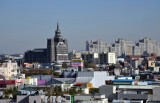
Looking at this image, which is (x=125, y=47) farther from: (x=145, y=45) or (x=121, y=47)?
(x=145, y=45)

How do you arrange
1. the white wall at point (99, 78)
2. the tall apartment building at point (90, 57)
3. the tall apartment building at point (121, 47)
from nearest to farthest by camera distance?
the white wall at point (99, 78)
the tall apartment building at point (90, 57)
the tall apartment building at point (121, 47)

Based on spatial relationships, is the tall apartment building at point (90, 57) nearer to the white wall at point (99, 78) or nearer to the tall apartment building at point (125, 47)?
the tall apartment building at point (125, 47)

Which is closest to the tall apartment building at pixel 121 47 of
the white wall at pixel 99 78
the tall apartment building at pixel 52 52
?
the tall apartment building at pixel 52 52

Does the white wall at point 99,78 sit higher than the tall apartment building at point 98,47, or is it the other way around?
the tall apartment building at point 98,47

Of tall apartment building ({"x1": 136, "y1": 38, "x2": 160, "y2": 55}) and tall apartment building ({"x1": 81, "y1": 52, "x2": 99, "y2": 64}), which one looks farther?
tall apartment building ({"x1": 136, "y1": 38, "x2": 160, "y2": 55})

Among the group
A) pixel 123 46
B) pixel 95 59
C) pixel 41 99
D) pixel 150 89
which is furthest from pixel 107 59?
pixel 41 99

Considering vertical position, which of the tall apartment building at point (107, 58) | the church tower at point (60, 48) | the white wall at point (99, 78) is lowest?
the white wall at point (99, 78)

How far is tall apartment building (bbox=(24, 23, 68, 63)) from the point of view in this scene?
4252 inches

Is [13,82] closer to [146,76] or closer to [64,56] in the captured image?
[146,76]

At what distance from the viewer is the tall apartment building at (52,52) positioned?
4252 inches

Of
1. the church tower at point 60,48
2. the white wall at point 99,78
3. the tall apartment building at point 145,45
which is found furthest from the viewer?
the tall apartment building at point 145,45

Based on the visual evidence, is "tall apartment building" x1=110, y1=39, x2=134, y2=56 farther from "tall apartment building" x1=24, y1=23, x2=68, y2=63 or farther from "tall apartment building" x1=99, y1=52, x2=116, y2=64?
"tall apartment building" x1=24, y1=23, x2=68, y2=63

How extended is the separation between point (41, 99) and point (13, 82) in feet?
54.0

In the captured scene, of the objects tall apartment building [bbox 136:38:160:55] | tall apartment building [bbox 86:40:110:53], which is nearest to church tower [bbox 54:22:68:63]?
tall apartment building [bbox 86:40:110:53]
